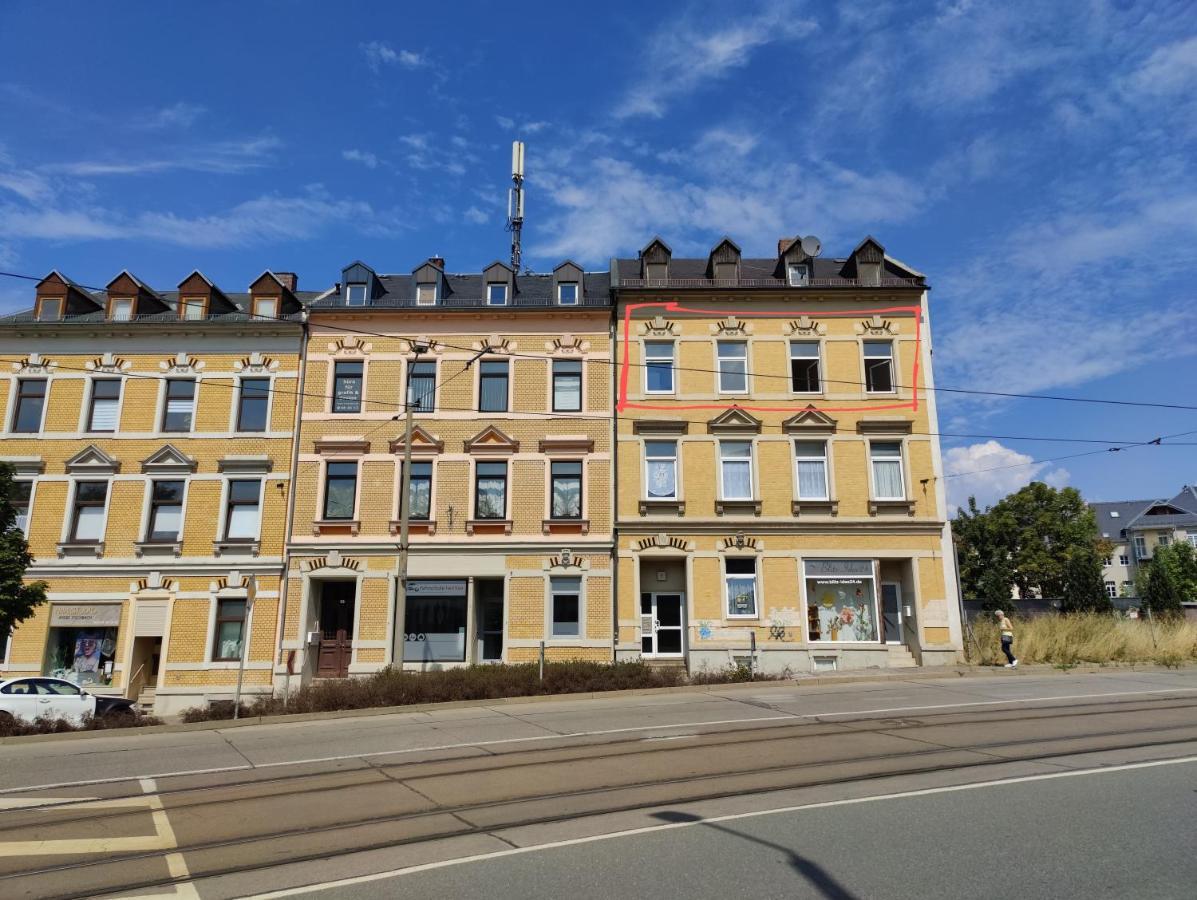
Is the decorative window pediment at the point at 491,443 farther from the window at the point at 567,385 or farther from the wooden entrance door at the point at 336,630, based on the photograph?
the wooden entrance door at the point at 336,630

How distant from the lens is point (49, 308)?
24328 millimetres

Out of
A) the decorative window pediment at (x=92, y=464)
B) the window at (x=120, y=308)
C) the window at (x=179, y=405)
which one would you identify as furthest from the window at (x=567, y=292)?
the decorative window pediment at (x=92, y=464)

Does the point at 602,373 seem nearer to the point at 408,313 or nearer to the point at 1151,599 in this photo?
the point at 408,313

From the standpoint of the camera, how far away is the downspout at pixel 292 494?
2177 centimetres

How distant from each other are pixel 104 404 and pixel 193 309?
384 cm

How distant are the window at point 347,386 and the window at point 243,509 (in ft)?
10.7

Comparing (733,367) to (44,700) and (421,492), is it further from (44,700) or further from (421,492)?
(44,700)

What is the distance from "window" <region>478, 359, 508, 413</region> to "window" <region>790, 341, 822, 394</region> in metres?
8.63

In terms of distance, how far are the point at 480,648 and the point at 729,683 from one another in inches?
297

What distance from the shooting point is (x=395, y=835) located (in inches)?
264

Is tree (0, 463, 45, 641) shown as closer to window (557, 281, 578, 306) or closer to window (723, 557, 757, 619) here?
window (557, 281, 578, 306)

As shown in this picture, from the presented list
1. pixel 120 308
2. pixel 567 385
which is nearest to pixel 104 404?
pixel 120 308

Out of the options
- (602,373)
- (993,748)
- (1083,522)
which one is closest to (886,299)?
(602,373)

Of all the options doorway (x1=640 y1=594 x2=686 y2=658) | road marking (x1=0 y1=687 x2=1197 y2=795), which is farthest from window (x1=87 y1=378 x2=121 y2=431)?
road marking (x1=0 y1=687 x2=1197 y2=795)
